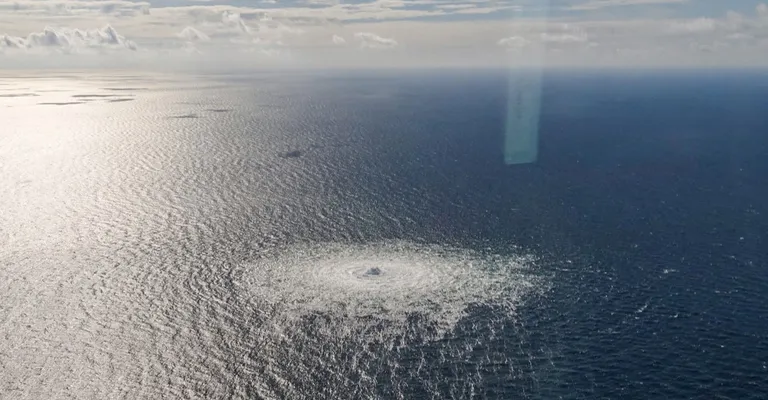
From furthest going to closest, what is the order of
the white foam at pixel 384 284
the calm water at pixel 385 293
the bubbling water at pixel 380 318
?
the white foam at pixel 384 284 < the calm water at pixel 385 293 < the bubbling water at pixel 380 318

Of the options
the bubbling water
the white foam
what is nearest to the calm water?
the bubbling water

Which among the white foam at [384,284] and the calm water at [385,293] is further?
the white foam at [384,284]

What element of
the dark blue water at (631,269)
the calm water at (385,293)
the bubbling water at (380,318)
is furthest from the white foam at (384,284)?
the dark blue water at (631,269)

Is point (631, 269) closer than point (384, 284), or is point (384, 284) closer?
point (384, 284)

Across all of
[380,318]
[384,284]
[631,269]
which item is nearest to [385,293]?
[384,284]

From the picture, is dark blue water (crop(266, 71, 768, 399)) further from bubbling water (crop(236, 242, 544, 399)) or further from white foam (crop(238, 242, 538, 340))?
white foam (crop(238, 242, 538, 340))

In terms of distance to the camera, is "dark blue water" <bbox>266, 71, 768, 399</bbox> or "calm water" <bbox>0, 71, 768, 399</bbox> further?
"dark blue water" <bbox>266, 71, 768, 399</bbox>

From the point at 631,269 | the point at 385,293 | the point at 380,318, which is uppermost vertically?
the point at 385,293

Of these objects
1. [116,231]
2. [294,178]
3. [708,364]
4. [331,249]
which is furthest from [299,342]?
[294,178]

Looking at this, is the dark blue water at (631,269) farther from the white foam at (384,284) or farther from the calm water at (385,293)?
the white foam at (384,284)

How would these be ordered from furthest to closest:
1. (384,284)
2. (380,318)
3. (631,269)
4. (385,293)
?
(631,269) < (384,284) < (385,293) < (380,318)

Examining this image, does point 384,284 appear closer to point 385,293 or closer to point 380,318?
point 385,293
